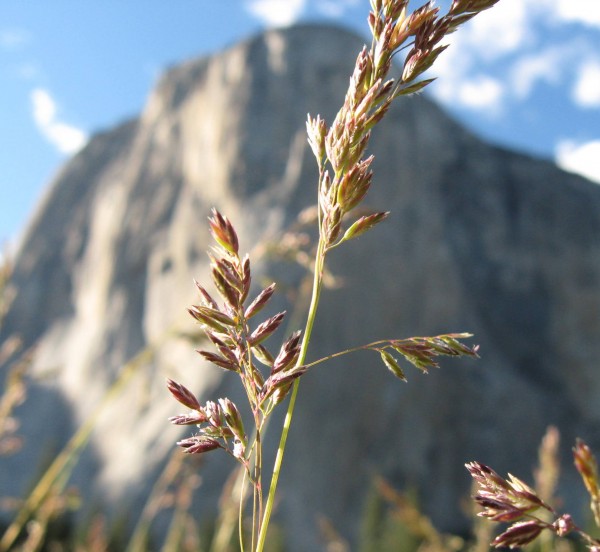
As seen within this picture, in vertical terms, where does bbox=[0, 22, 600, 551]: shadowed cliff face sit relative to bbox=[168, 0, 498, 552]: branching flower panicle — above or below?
above

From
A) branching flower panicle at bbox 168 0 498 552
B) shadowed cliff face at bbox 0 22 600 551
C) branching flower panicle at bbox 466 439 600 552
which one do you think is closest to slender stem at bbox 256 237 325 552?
branching flower panicle at bbox 168 0 498 552

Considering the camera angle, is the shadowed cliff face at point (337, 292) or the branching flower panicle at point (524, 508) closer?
the branching flower panicle at point (524, 508)

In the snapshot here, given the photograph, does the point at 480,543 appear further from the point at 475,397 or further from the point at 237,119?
the point at 237,119

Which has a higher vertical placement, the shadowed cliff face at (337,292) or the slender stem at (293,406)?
the shadowed cliff face at (337,292)

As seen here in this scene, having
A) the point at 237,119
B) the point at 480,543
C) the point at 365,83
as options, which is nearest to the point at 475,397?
the point at 237,119

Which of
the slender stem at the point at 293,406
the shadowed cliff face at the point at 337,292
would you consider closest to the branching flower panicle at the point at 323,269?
the slender stem at the point at 293,406

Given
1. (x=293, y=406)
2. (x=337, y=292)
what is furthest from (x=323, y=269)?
(x=337, y=292)

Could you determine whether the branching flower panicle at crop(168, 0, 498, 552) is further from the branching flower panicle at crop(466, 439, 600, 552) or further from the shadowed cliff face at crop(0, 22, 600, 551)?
the shadowed cliff face at crop(0, 22, 600, 551)

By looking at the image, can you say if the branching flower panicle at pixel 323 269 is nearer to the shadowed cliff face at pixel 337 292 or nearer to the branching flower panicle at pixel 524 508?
the branching flower panicle at pixel 524 508
